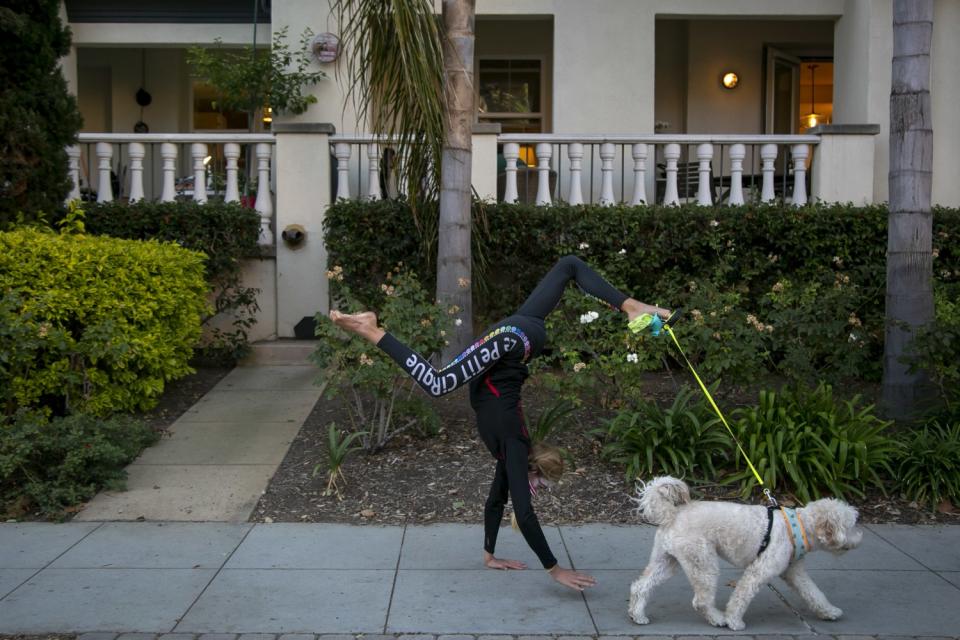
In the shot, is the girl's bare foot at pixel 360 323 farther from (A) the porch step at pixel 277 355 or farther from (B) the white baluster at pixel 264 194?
(B) the white baluster at pixel 264 194

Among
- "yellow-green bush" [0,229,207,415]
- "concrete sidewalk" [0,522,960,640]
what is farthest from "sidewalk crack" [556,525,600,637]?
"yellow-green bush" [0,229,207,415]

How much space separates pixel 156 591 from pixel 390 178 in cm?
641

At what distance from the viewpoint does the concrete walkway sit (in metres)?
6.70

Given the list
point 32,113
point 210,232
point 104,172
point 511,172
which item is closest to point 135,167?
point 104,172

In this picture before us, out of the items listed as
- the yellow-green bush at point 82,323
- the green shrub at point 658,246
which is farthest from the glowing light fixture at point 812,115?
the yellow-green bush at point 82,323

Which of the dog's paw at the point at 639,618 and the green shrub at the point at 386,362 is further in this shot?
the green shrub at the point at 386,362

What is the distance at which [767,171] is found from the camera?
1082 cm

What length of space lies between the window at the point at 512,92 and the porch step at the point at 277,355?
18.7ft

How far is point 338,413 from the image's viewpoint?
8547 mm

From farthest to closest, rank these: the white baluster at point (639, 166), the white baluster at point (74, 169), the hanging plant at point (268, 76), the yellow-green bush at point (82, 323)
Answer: the hanging plant at point (268, 76), the white baluster at point (639, 166), the white baluster at point (74, 169), the yellow-green bush at point (82, 323)

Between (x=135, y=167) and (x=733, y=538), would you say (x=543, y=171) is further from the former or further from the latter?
(x=733, y=538)

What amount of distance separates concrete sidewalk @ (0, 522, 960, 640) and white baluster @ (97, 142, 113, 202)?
5.19m

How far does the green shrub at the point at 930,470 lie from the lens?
6781mm

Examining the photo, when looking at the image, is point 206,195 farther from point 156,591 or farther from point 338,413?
point 156,591
